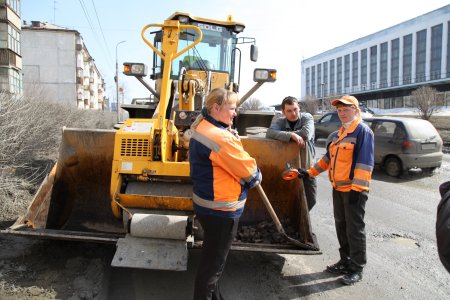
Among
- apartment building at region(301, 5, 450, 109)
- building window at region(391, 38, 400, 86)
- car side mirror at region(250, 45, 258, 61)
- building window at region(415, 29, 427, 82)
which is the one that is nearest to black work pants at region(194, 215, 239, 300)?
car side mirror at region(250, 45, 258, 61)

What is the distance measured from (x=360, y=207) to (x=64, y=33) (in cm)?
5139

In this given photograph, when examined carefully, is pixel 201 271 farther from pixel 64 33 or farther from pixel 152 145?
pixel 64 33

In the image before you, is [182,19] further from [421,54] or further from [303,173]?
[421,54]

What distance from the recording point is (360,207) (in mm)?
3898

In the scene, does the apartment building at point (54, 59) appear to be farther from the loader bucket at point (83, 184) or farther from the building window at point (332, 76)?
the building window at point (332, 76)

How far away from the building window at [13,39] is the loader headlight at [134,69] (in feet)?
80.7

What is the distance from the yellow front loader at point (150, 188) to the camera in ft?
11.8

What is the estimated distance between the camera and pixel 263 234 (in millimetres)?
4504

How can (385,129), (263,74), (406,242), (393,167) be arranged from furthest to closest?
(385,129) < (393,167) < (263,74) < (406,242)

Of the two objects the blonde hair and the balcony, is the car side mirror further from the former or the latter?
the balcony

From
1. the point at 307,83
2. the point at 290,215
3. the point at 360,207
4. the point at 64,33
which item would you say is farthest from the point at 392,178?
the point at 307,83

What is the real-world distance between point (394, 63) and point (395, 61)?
1.29 ft

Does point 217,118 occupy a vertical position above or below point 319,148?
above

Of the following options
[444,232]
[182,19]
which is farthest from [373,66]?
[444,232]
